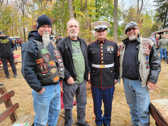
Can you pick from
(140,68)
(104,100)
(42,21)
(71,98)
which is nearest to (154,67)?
(140,68)

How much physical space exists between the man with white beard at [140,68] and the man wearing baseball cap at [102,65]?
225 mm

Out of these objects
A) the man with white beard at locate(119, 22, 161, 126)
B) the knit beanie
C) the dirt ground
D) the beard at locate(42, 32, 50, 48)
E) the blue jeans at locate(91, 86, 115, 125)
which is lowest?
the dirt ground

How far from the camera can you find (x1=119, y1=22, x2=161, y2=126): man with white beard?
2035 mm

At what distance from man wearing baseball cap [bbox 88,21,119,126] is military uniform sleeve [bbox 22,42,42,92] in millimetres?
1149

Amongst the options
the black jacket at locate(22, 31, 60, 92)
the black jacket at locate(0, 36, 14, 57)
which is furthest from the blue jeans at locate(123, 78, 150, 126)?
the black jacket at locate(0, 36, 14, 57)

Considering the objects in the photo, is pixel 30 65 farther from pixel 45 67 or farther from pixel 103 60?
pixel 103 60

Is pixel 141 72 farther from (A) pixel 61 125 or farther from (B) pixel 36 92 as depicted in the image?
(A) pixel 61 125

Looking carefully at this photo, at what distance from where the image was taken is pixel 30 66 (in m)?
1.60

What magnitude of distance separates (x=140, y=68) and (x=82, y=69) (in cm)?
101

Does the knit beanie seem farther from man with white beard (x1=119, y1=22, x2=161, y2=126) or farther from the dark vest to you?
man with white beard (x1=119, y1=22, x2=161, y2=126)

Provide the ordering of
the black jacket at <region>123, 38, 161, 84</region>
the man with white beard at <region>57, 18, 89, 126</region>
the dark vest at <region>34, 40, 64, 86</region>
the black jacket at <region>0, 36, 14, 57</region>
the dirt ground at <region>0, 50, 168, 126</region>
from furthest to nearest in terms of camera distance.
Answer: the black jacket at <region>0, 36, 14, 57</region> → the dirt ground at <region>0, 50, 168, 126</region> → the man with white beard at <region>57, 18, 89, 126</region> → the black jacket at <region>123, 38, 161, 84</region> → the dark vest at <region>34, 40, 64, 86</region>

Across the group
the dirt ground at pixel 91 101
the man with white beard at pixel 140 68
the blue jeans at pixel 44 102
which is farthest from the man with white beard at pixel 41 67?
the dirt ground at pixel 91 101

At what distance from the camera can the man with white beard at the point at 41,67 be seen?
1.59 meters

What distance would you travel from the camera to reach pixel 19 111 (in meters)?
3.32
